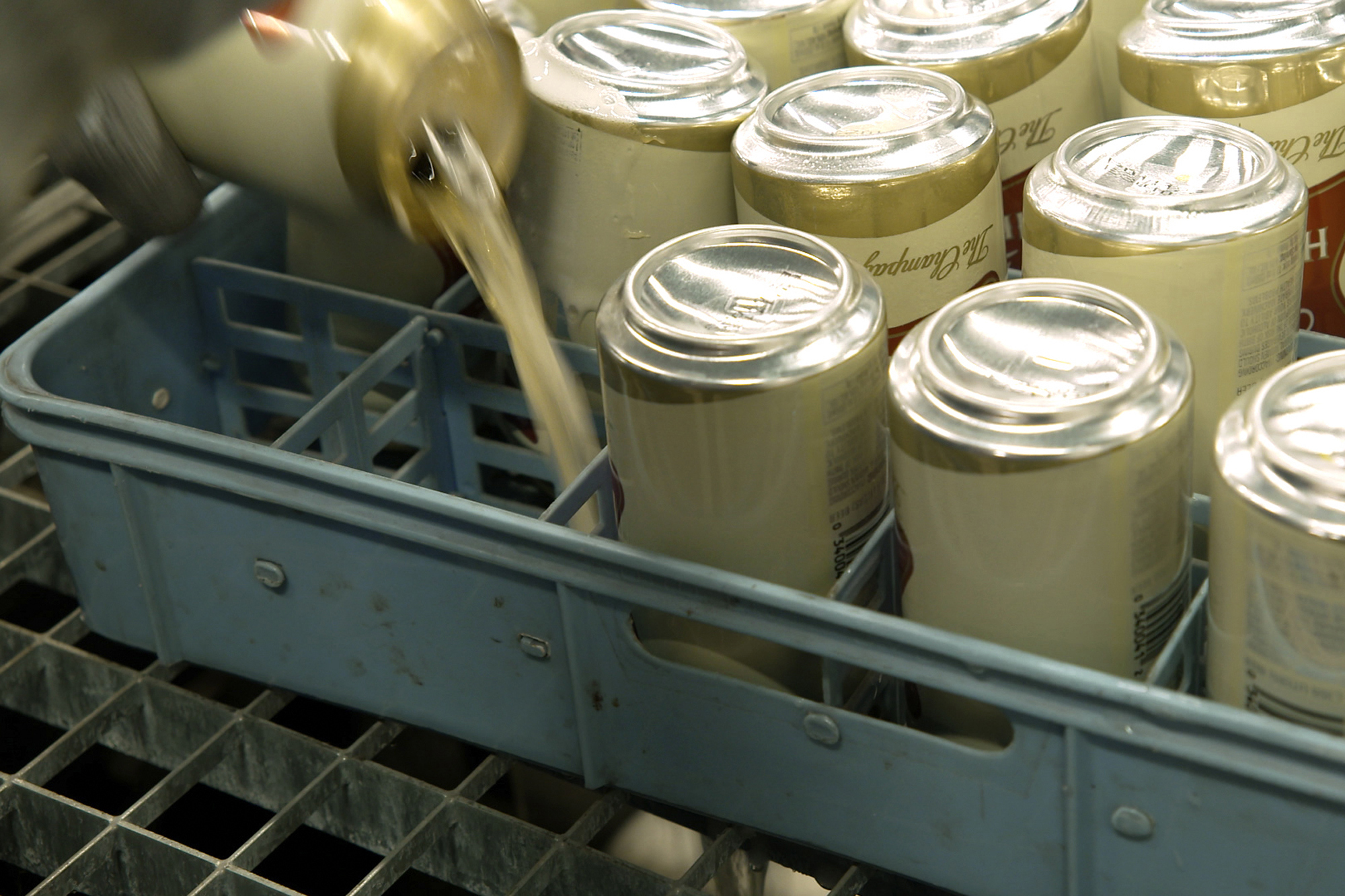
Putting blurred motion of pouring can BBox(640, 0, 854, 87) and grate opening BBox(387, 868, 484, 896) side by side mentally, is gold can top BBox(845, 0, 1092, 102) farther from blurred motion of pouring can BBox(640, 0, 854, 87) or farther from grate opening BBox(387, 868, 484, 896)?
grate opening BBox(387, 868, 484, 896)

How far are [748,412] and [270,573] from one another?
Answer: 1.07 feet

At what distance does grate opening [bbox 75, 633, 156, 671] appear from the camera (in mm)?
919

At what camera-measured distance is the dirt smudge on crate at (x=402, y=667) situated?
79 cm

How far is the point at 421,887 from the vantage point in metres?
0.78

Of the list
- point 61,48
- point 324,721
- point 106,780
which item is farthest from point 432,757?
point 61,48


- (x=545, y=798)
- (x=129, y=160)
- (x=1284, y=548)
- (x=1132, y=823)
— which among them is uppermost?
(x=129, y=160)

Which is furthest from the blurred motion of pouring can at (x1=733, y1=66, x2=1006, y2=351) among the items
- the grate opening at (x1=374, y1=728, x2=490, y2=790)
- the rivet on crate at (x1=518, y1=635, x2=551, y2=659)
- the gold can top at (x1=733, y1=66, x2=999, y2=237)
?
the grate opening at (x1=374, y1=728, x2=490, y2=790)

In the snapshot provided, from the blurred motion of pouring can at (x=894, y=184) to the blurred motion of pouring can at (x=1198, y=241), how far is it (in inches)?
1.4

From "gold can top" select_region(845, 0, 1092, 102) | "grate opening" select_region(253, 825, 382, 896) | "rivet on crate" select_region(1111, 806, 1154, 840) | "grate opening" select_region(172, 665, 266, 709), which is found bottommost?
"grate opening" select_region(253, 825, 382, 896)

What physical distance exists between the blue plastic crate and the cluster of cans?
0.03 meters

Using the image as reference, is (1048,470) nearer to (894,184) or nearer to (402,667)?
(894,184)

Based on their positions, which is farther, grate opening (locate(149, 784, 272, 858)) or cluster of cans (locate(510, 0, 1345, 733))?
grate opening (locate(149, 784, 272, 858))

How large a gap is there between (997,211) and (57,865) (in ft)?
1.94

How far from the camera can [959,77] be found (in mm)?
798
